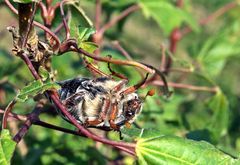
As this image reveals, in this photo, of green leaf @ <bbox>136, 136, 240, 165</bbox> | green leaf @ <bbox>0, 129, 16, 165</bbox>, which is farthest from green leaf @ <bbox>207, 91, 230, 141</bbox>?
green leaf @ <bbox>0, 129, 16, 165</bbox>

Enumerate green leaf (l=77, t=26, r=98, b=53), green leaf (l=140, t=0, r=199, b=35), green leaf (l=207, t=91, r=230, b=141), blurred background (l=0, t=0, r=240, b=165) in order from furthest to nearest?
green leaf (l=140, t=0, r=199, b=35)
green leaf (l=207, t=91, r=230, b=141)
blurred background (l=0, t=0, r=240, b=165)
green leaf (l=77, t=26, r=98, b=53)

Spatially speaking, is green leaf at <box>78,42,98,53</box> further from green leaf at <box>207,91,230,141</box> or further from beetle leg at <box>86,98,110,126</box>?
green leaf at <box>207,91,230,141</box>

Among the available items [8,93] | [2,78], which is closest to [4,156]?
[2,78]

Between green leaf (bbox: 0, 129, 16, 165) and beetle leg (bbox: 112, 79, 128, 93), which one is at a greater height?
beetle leg (bbox: 112, 79, 128, 93)

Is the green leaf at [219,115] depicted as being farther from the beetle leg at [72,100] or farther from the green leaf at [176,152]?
the beetle leg at [72,100]

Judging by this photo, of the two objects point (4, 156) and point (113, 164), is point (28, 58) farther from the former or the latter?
point (113, 164)

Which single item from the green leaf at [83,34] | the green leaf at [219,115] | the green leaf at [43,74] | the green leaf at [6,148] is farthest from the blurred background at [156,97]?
the green leaf at [6,148]
